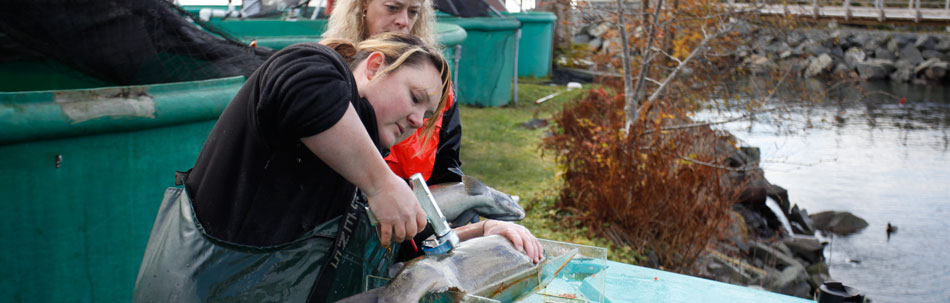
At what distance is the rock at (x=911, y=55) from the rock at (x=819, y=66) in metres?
2.82

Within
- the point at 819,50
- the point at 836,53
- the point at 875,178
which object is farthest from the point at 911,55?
the point at 875,178

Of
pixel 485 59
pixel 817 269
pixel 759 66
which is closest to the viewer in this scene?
pixel 817 269

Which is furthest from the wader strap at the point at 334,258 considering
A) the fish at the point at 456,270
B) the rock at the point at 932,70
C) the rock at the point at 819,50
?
the rock at the point at 932,70

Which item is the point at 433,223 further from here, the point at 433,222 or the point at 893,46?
the point at 893,46

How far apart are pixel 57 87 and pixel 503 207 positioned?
74.3 inches

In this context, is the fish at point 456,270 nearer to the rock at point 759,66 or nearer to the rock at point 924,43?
the rock at point 759,66

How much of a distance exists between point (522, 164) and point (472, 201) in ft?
18.1

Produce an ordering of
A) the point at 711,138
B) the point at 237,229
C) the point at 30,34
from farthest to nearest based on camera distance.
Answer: the point at 711,138, the point at 30,34, the point at 237,229

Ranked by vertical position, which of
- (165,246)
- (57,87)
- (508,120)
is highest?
(57,87)

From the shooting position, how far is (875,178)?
10.6m

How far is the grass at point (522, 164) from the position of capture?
18.9ft

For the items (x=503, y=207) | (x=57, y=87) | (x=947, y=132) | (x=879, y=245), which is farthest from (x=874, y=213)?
(x=57, y=87)

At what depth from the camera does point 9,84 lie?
114 inches

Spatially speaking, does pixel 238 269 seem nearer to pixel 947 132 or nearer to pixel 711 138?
pixel 711 138
